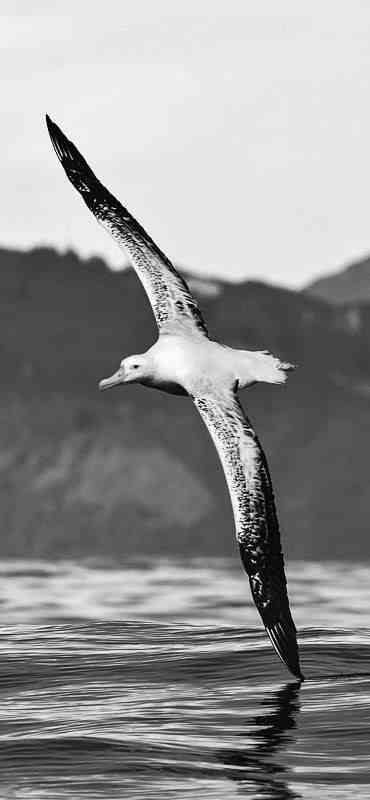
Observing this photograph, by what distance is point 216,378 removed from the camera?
13.9 m

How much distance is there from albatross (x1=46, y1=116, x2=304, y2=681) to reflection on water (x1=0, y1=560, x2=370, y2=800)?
0.79 meters

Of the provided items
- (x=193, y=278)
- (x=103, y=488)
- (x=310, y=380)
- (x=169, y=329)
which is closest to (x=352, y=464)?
(x=310, y=380)

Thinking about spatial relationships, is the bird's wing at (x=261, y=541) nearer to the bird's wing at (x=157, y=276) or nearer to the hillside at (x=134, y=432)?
the bird's wing at (x=157, y=276)

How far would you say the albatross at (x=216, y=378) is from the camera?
12773 millimetres

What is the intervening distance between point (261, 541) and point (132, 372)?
2.64 metres

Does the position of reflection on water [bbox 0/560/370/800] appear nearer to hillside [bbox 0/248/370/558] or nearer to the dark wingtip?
the dark wingtip

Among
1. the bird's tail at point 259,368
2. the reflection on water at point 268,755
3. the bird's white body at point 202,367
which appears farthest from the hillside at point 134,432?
the reflection on water at point 268,755

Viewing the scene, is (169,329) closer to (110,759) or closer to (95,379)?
(110,759)

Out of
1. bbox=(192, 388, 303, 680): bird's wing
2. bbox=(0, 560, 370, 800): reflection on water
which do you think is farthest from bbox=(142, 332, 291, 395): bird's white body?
bbox=(0, 560, 370, 800): reflection on water

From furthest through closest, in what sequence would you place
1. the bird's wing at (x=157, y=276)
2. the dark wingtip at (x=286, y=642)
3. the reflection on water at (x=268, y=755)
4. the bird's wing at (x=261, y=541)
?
the bird's wing at (x=157, y=276), the bird's wing at (x=261, y=541), the dark wingtip at (x=286, y=642), the reflection on water at (x=268, y=755)

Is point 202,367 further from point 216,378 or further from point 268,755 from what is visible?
point 268,755

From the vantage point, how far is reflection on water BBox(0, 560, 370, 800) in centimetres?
995

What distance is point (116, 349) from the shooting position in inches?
3688

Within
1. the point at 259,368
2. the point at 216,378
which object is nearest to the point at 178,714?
the point at 216,378
